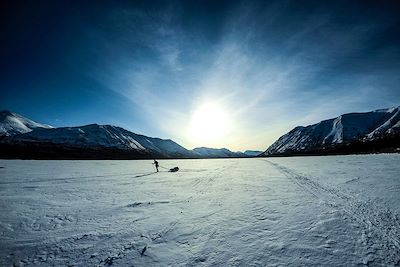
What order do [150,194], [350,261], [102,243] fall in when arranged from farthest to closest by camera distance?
[150,194]
[102,243]
[350,261]

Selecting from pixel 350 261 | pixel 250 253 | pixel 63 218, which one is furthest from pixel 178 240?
pixel 63 218

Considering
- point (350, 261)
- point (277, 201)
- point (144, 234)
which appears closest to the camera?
point (350, 261)

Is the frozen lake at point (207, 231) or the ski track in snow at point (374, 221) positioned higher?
the ski track in snow at point (374, 221)

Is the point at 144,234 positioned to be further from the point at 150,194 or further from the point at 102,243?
the point at 150,194

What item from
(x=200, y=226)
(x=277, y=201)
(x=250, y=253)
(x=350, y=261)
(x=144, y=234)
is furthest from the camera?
(x=277, y=201)

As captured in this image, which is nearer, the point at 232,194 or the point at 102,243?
the point at 102,243

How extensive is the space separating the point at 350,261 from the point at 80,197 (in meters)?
12.9

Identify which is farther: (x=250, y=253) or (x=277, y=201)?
(x=277, y=201)

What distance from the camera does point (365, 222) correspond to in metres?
7.05

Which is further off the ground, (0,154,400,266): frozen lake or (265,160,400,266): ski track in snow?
(265,160,400,266): ski track in snow

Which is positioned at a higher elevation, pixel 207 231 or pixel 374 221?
pixel 374 221

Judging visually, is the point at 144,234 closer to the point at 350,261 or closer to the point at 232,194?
the point at 350,261

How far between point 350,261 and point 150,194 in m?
10.9

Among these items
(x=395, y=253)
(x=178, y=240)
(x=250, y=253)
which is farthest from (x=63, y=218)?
(x=395, y=253)
